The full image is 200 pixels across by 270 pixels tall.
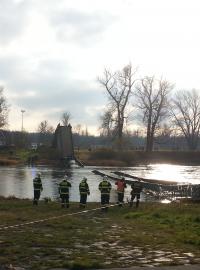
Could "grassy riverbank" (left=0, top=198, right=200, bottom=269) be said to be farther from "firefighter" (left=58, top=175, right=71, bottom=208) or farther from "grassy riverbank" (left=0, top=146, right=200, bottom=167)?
"grassy riverbank" (left=0, top=146, right=200, bottom=167)

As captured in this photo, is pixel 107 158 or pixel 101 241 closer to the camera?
pixel 101 241

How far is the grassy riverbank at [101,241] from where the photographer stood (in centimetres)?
1028

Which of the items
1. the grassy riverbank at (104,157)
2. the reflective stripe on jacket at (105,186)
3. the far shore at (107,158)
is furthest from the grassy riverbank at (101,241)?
the grassy riverbank at (104,157)

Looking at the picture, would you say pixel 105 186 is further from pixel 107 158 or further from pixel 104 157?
pixel 104 157

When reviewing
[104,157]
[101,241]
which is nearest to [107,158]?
[104,157]

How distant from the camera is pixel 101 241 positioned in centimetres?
1285

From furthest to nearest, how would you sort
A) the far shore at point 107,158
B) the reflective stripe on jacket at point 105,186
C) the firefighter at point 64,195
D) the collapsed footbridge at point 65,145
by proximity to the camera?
the collapsed footbridge at point 65,145 → the far shore at point 107,158 → the reflective stripe on jacket at point 105,186 → the firefighter at point 64,195

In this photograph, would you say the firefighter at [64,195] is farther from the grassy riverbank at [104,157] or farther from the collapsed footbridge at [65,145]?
the collapsed footbridge at [65,145]

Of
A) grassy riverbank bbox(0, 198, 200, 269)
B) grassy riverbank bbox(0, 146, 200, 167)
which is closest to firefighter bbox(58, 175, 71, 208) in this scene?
grassy riverbank bbox(0, 198, 200, 269)

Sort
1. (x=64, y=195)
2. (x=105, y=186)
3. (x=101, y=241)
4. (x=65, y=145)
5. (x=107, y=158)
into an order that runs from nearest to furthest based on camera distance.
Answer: (x=101, y=241) < (x=64, y=195) < (x=105, y=186) < (x=65, y=145) < (x=107, y=158)

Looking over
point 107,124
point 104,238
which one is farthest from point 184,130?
point 104,238

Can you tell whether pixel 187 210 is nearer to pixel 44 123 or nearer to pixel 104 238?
pixel 104 238

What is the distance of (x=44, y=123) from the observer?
14100 cm

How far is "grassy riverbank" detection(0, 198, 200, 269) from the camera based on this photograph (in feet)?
33.7
